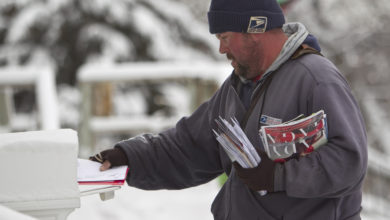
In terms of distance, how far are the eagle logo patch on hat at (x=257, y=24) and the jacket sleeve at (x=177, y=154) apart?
1.37 feet

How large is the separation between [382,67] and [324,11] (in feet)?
5.09

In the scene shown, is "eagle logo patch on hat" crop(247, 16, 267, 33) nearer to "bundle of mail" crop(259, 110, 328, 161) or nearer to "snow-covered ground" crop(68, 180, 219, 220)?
"bundle of mail" crop(259, 110, 328, 161)

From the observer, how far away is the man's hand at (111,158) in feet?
8.27

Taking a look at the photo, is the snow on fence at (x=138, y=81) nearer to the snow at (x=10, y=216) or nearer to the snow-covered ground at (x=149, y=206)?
the snow-covered ground at (x=149, y=206)

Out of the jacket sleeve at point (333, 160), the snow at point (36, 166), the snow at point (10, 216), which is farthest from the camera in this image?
the jacket sleeve at point (333, 160)

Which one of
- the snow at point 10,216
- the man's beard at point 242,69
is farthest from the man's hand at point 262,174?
the snow at point 10,216

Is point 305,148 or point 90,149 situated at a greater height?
point 305,148

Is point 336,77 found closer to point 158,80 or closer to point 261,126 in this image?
point 261,126

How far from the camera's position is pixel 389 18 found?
40.1ft

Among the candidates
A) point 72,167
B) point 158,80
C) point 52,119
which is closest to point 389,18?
point 158,80

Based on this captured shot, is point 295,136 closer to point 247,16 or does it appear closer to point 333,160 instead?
point 333,160

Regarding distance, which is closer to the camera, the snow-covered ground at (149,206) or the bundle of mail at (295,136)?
the bundle of mail at (295,136)

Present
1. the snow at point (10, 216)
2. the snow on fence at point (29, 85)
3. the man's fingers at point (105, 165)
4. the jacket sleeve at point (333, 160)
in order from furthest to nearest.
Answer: the snow on fence at point (29, 85) < the man's fingers at point (105, 165) < the jacket sleeve at point (333, 160) < the snow at point (10, 216)

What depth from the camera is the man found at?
6.82 ft
